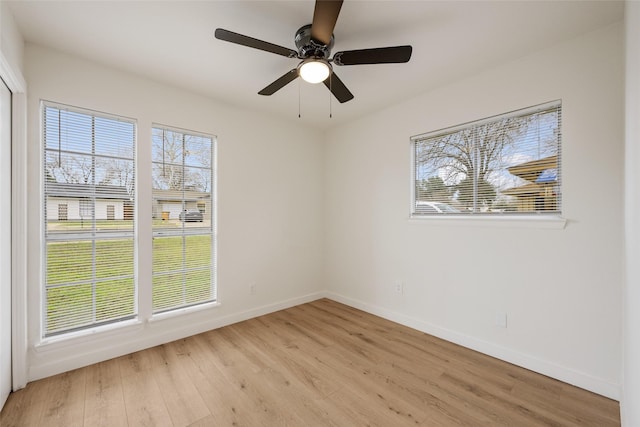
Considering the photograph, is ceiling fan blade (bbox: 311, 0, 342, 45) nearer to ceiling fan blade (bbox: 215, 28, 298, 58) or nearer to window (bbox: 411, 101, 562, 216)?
ceiling fan blade (bbox: 215, 28, 298, 58)

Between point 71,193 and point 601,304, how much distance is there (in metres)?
4.28

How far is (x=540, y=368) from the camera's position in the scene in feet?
7.25

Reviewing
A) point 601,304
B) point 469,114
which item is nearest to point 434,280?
point 601,304

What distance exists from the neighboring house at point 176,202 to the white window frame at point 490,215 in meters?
2.38

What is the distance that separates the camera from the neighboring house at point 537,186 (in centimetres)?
221

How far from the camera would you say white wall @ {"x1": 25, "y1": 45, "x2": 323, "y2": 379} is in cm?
216

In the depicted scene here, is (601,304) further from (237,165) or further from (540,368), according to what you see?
(237,165)

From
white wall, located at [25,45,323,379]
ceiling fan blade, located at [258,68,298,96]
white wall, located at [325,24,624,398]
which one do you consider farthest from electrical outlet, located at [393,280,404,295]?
ceiling fan blade, located at [258,68,298,96]

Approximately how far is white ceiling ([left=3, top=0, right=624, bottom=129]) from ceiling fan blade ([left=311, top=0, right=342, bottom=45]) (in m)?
0.25

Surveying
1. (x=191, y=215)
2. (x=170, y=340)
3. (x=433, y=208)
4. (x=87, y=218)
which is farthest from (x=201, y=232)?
(x=433, y=208)

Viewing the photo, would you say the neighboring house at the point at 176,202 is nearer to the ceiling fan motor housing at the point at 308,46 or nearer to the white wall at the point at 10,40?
the white wall at the point at 10,40

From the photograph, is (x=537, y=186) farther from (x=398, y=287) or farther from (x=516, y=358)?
(x=398, y=287)

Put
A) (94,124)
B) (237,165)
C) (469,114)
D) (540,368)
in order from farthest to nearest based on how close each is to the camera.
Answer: (237,165), (469,114), (94,124), (540,368)

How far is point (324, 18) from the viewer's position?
4.88 feet
